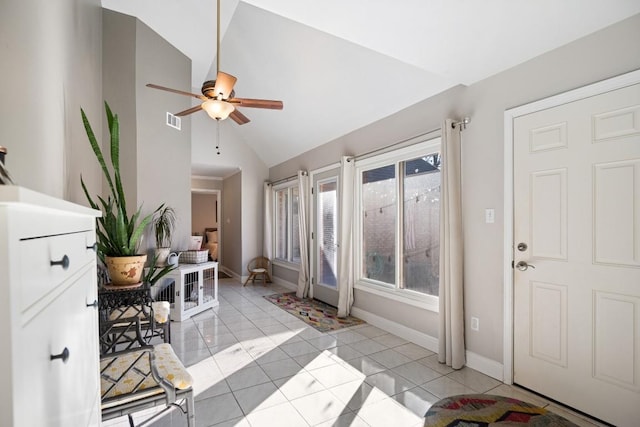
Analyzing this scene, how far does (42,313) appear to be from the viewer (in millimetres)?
585

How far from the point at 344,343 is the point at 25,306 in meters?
3.21

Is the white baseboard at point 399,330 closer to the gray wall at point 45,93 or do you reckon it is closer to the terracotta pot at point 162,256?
the terracotta pot at point 162,256

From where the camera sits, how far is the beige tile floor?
210 centimetres

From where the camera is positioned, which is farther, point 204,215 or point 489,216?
point 204,215

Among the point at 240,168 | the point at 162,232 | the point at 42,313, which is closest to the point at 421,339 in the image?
the point at 42,313

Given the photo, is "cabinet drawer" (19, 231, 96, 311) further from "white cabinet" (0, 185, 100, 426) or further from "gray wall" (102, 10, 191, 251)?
"gray wall" (102, 10, 191, 251)

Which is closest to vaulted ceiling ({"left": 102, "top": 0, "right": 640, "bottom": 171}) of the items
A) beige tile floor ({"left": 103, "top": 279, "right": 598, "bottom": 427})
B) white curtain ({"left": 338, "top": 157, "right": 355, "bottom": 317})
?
white curtain ({"left": 338, "top": 157, "right": 355, "bottom": 317})

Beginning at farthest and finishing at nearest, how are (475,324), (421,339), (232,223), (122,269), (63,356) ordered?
(232,223), (421,339), (475,324), (122,269), (63,356)

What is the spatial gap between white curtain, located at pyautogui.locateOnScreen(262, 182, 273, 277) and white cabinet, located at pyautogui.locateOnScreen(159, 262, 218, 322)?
192 centimetres

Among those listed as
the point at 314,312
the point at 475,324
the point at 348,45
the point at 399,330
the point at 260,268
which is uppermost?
the point at 348,45

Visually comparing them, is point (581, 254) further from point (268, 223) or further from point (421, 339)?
point (268, 223)

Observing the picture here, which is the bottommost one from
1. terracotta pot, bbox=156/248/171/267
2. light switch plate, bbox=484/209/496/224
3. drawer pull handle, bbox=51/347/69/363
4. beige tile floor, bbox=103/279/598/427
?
beige tile floor, bbox=103/279/598/427

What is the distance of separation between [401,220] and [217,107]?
2362 millimetres

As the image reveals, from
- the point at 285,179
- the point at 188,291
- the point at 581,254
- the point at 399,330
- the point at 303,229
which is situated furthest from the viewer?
the point at 285,179
